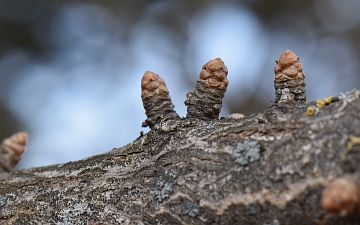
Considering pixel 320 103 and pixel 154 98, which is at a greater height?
pixel 154 98

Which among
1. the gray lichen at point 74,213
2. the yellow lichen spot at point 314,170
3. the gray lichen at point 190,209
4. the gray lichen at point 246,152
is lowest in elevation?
the gray lichen at point 74,213

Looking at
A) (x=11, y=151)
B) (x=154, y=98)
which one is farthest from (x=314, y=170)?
(x=11, y=151)

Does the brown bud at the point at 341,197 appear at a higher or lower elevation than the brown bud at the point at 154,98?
lower

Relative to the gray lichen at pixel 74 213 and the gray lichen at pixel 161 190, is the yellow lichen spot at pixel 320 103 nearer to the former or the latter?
the gray lichen at pixel 161 190

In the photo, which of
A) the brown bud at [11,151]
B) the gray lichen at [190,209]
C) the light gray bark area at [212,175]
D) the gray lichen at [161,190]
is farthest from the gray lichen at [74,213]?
the brown bud at [11,151]

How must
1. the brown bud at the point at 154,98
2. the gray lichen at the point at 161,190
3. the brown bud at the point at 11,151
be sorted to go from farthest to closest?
the brown bud at the point at 11,151 → the brown bud at the point at 154,98 → the gray lichen at the point at 161,190

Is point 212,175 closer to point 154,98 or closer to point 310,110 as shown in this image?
point 310,110
